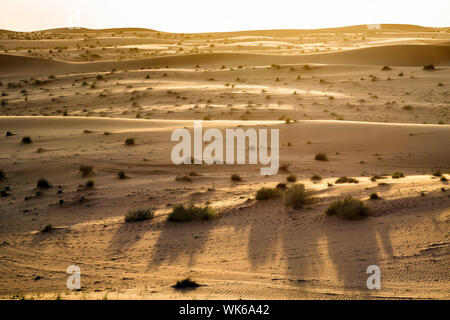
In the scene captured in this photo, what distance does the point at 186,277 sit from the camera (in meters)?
7.38

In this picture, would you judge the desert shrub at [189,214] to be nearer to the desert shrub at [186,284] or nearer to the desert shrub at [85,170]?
the desert shrub at [186,284]

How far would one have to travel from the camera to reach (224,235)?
9.28m

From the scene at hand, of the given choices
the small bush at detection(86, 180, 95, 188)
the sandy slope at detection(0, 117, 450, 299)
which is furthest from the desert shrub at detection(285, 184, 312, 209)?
the small bush at detection(86, 180, 95, 188)

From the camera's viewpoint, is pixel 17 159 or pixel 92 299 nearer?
pixel 92 299

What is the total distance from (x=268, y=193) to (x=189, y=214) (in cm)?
210

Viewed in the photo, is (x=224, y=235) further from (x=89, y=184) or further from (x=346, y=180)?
(x=89, y=184)

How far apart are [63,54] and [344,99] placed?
44.7m

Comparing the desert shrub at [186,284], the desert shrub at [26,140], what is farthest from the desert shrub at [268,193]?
the desert shrub at [26,140]

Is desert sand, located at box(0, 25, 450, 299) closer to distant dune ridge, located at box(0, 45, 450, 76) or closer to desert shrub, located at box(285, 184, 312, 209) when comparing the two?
desert shrub, located at box(285, 184, 312, 209)

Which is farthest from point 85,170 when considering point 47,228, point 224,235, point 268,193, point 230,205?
point 224,235

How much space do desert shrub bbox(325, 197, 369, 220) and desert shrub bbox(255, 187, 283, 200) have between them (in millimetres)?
1713

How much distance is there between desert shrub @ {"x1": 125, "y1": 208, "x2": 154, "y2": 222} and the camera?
10.3m
